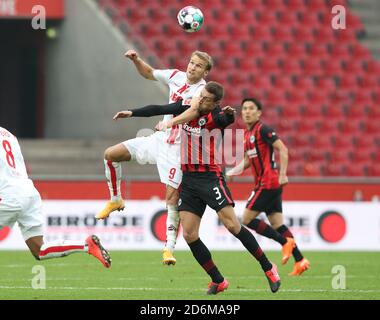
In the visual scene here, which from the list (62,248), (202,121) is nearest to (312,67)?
(202,121)

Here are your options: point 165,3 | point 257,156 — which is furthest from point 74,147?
point 257,156

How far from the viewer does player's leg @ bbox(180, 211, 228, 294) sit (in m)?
10.4

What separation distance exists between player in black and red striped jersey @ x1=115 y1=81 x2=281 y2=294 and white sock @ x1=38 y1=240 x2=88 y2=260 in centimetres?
116

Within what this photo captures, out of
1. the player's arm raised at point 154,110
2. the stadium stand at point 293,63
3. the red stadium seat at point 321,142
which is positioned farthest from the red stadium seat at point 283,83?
the player's arm raised at point 154,110

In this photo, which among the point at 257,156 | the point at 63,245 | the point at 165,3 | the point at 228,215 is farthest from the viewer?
the point at 165,3

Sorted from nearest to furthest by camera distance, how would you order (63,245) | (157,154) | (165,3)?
(63,245) < (157,154) < (165,3)

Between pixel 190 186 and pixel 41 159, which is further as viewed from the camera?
pixel 41 159

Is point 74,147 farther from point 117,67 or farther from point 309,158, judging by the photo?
point 309,158

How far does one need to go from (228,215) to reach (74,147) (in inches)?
445

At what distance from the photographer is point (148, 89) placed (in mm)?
21469

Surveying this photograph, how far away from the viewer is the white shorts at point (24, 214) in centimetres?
938

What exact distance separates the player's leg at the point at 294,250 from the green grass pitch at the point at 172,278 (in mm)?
125

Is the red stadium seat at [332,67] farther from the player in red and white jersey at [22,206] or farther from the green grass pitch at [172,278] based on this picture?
the player in red and white jersey at [22,206]

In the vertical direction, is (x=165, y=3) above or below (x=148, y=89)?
above
